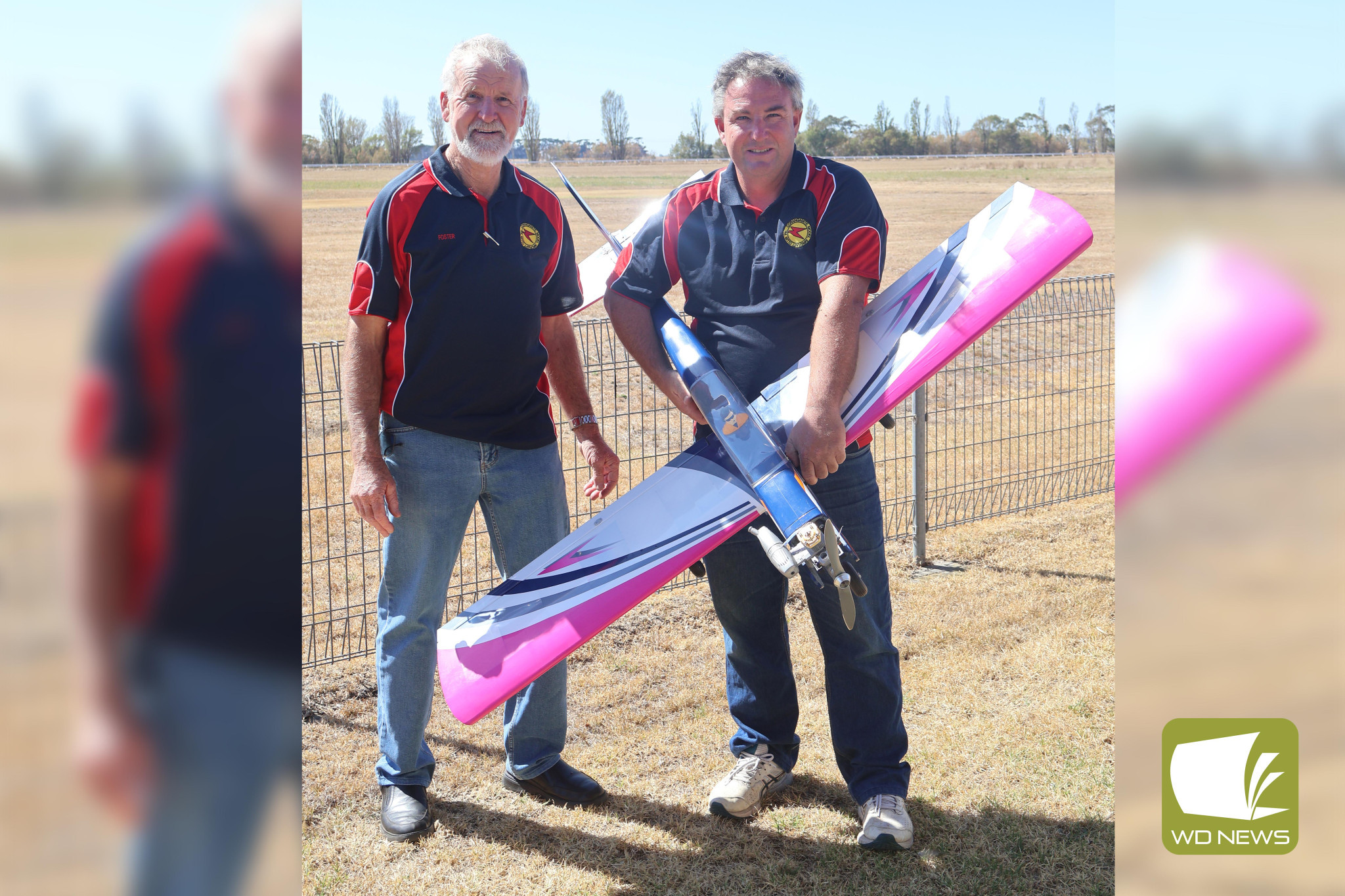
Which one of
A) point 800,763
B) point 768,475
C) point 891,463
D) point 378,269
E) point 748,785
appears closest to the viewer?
point 768,475

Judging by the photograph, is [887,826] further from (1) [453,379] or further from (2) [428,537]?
(1) [453,379]

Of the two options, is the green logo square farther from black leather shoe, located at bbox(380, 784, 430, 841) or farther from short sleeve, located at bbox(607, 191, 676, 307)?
black leather shoe, located at bbox(380, 784, 430, 841)

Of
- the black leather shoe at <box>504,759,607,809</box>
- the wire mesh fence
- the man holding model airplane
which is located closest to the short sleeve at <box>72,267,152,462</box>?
the man holding model airplane

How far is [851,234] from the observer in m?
3.07

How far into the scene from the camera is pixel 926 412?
5945mm

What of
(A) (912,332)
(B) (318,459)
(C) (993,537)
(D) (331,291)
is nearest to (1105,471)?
(C) (993,537)

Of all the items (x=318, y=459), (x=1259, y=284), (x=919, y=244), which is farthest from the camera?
(x=919, y=244)

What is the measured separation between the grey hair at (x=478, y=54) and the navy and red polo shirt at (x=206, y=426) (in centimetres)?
266

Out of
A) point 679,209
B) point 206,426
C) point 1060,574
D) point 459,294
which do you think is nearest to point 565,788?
point 459,294

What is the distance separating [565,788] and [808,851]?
916 millimetres

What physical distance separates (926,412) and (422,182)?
3746 mm

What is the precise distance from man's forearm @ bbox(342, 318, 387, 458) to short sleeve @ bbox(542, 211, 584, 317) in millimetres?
595

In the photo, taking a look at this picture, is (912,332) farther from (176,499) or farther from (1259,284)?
(176,499)

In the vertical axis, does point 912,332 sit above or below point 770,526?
above
